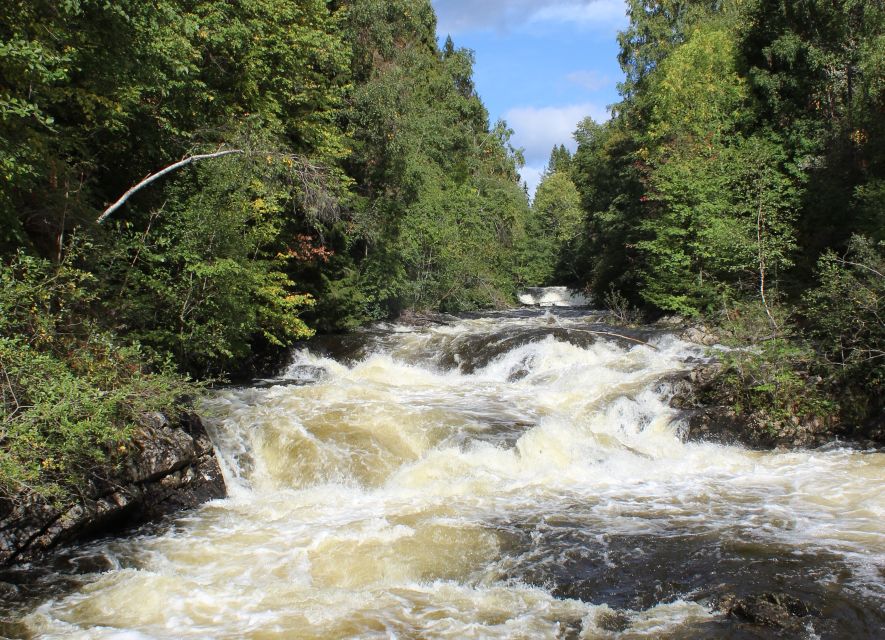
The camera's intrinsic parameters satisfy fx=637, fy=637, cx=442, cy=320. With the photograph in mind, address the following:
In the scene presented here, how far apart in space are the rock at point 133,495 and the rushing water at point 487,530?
31cm

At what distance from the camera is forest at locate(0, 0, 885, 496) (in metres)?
6.75

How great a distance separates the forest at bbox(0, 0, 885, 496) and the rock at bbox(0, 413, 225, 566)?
0.49 meters

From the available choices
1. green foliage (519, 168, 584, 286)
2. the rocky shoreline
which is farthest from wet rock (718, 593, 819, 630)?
green foliage (519, 168, 584, 286)

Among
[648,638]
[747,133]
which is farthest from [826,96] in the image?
[648,638]

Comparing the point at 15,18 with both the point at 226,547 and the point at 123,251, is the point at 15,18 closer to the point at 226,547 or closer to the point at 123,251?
the point at 123,251

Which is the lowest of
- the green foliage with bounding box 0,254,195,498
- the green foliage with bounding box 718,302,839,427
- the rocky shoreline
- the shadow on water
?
the shadow on water

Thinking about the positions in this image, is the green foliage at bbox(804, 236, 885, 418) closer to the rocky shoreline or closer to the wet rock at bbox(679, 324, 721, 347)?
the rocky shoreline

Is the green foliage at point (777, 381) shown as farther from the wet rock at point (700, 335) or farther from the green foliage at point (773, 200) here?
the wet rock at point (700, 335)

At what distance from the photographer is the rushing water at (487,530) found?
5.20 meters

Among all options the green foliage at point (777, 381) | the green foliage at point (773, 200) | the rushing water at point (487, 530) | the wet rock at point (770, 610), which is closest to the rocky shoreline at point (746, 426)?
the green foliage at point (777, 381)

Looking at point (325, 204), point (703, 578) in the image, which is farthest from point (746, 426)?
point (325, 204)

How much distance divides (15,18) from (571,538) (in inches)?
307

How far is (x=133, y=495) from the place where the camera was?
7086mm

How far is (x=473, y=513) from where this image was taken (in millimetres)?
7539
